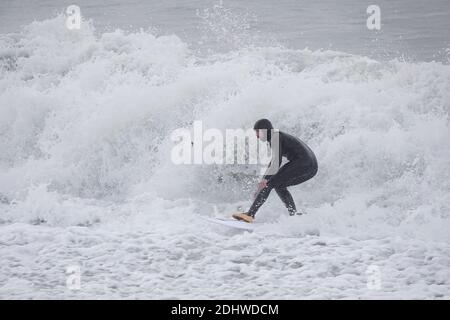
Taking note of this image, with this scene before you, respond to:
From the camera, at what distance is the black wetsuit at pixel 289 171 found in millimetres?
7551

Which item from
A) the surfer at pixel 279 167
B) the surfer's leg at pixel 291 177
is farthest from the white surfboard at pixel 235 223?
the surfer's leg at pixel 291 177

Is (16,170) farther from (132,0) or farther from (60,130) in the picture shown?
(132,0)

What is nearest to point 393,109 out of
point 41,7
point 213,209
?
point 213,209

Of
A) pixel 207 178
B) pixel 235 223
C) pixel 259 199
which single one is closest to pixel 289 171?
pixel 259 199

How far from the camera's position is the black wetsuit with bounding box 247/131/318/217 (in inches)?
297

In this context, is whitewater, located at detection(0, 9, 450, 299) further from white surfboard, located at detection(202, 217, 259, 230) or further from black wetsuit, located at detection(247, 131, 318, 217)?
black wetsuit, located at detection(247, 131, 318, 217)

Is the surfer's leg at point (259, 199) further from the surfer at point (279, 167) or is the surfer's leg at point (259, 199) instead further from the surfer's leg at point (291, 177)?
the surfer's leg at point (291, 177)

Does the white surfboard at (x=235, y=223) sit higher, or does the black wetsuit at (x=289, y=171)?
the black wetsuit at (x=289, y=171)

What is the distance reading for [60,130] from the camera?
12.0 m

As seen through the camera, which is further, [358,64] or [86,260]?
[358,64]

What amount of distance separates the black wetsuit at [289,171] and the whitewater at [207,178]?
0.30 metres

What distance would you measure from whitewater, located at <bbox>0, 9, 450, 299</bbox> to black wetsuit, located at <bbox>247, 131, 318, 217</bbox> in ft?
1.00

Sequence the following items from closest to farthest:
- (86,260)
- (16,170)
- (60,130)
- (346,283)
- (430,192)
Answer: (346,283), (86,260), (430,192), (16,170), (60,130)

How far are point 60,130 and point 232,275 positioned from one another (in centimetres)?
722
